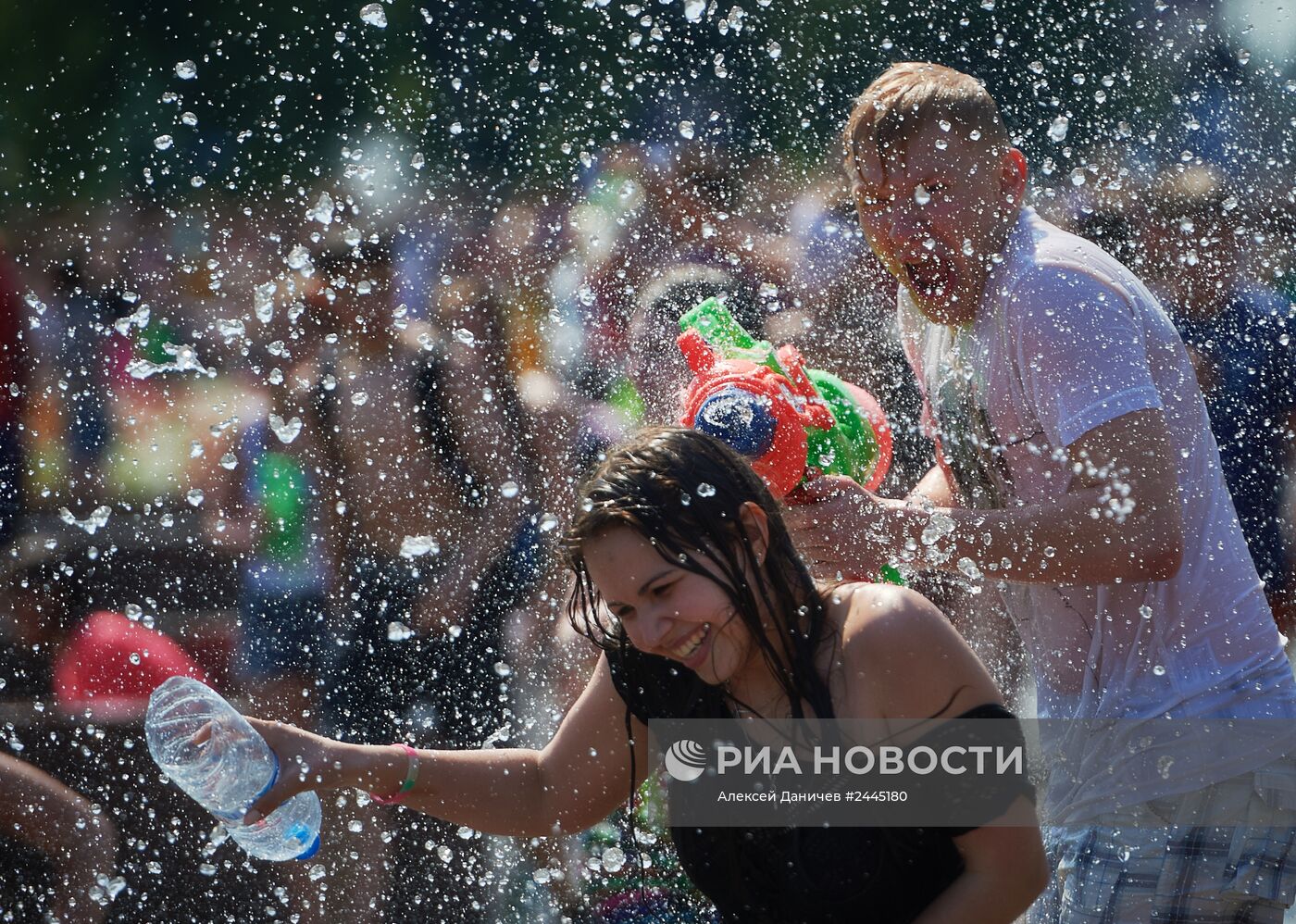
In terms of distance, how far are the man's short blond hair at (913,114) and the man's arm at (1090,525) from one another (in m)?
0.62

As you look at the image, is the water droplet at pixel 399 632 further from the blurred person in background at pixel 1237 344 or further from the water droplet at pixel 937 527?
the blurred person in background at pixel 1237 344

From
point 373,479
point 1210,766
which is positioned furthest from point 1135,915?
point 373,479

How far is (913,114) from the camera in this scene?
2361mm

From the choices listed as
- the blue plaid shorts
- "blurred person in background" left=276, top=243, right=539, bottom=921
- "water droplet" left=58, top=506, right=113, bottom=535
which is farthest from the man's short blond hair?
"water droplet" left=58, top=506, right=113, bottom=535

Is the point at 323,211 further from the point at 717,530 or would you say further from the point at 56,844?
the point at 717,530

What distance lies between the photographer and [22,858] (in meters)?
3.26

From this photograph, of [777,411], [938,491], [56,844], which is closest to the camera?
[777,411]

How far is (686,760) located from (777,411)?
2.00ft

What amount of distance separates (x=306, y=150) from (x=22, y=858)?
4.24 meters

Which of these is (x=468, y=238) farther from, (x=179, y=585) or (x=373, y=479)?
(x=179, y=585)

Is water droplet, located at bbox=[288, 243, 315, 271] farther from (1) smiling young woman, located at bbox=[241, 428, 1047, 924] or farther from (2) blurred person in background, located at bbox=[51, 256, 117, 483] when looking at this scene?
(1) smiling young woman, located at bbox=[241, 428, 1047, 924]

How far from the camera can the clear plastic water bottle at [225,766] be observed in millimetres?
2109

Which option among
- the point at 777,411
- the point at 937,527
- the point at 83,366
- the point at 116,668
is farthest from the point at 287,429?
the point at 937,527

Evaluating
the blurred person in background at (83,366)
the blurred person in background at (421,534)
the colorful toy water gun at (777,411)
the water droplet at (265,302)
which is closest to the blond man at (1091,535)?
the colorful toy water gun at (777,411)
